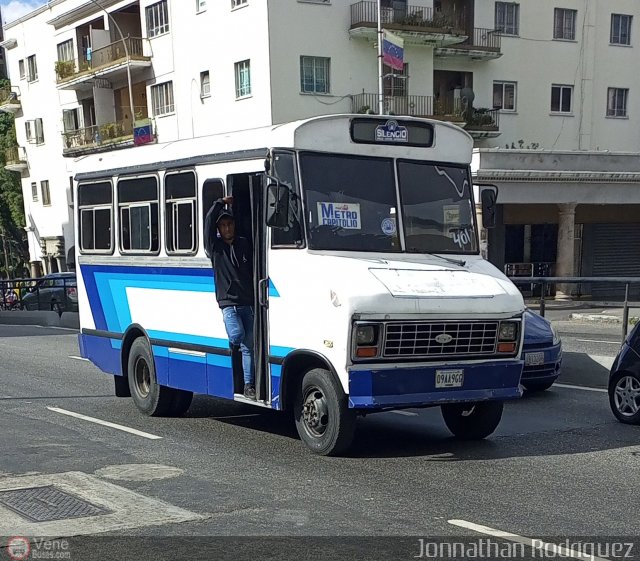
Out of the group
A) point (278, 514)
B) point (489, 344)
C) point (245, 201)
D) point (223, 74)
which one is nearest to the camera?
point (278, 514)

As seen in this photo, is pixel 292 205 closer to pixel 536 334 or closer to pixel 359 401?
pixel 359 401

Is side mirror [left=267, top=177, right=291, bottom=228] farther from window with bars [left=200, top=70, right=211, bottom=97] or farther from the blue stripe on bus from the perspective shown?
window with bars [left=200, top=70, right=211, bottom=97]

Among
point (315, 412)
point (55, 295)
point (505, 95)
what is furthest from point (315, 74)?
point (315, 412)

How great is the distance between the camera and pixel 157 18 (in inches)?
1577

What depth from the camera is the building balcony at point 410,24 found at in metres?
35.5

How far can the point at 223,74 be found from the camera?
35.6m

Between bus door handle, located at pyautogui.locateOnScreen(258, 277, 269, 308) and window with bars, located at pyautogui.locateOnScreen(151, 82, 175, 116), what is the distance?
32.5m

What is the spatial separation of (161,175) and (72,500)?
440 cm

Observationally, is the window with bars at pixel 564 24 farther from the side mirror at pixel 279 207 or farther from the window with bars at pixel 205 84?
the side mirror at pixel 279 207

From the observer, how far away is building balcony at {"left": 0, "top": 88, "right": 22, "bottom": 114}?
2181 inches

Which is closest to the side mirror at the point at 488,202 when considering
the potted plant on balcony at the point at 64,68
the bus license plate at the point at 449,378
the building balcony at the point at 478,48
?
the bus license plate at the point at 449,378

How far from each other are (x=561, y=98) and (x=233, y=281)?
36423 millimetres

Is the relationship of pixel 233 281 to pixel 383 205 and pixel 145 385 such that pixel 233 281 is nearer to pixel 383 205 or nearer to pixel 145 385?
pixel 383 205

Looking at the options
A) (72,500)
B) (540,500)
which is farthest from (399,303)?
(72,500)
